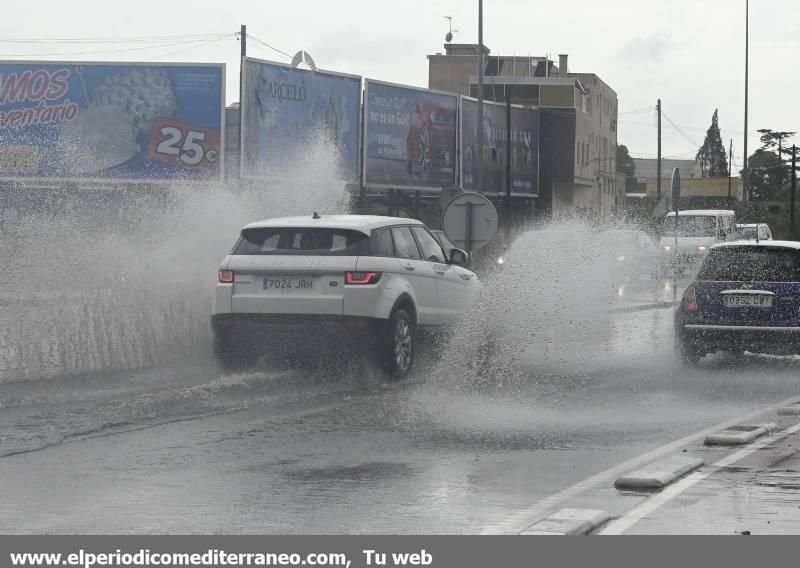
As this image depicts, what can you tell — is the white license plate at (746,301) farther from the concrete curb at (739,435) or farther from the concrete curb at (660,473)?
the concrete curb at (660,473)

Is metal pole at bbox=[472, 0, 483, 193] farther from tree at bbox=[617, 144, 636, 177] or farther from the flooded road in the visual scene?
tree at bbox=[617, 144, 636, 177]

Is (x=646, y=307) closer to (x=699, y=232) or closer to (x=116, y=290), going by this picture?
(x=116, y=290)

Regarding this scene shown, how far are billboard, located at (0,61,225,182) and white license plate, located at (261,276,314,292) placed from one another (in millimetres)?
39107

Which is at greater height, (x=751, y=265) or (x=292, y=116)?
(x=292, y=116)

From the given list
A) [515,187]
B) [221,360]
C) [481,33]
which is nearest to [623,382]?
[221,360]

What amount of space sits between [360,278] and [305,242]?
0.66m

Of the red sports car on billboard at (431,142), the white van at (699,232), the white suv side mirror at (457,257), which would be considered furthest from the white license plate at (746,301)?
the red sports car on billboard at (431,142)

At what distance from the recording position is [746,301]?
16078 millimetres

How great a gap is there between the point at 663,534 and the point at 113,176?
4703 centimetres

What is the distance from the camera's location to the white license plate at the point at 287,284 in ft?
44.1

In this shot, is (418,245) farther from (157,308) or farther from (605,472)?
(605,472)

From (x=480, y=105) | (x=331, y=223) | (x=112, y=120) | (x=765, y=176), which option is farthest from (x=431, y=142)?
(x=765, y=176)

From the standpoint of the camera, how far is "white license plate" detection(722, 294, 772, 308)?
15977 mm

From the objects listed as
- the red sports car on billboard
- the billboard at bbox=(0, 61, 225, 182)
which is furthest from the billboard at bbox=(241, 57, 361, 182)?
the red sports car on billboard
